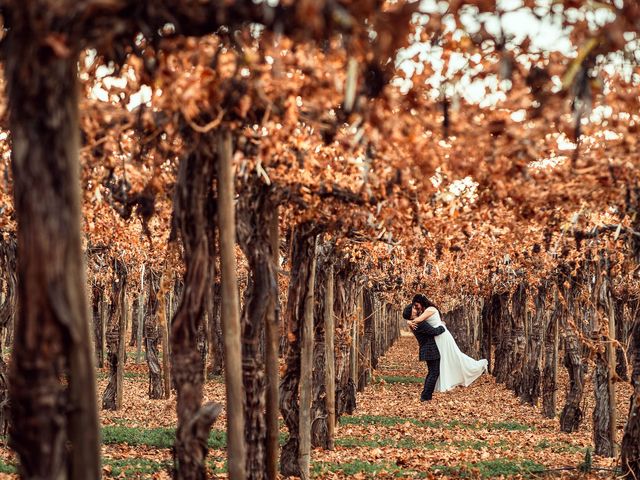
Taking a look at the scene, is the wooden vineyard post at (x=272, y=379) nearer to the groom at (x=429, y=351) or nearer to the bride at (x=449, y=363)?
the groom at (x=429, y=351)

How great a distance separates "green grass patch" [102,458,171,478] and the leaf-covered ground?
0.01 meters

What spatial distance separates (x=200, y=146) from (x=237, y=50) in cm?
108

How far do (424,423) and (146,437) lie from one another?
772 cm

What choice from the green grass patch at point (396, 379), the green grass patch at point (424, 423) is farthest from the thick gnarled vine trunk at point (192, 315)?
the green grass patch at point (396, 379)

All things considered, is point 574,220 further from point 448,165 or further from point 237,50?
point 237,50

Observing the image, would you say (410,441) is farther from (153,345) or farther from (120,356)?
(153,345)

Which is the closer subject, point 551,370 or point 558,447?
point 558,447

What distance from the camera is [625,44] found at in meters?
6.02

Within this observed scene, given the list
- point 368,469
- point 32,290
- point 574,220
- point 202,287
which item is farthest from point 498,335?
point 32,290

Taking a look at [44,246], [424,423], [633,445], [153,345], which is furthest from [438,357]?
[44,246]

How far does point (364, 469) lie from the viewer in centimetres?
1362

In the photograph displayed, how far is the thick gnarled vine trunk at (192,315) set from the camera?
283 inches

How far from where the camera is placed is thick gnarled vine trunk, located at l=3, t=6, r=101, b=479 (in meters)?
4.44

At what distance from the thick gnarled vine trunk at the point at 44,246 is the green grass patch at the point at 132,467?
7755 millimetres
